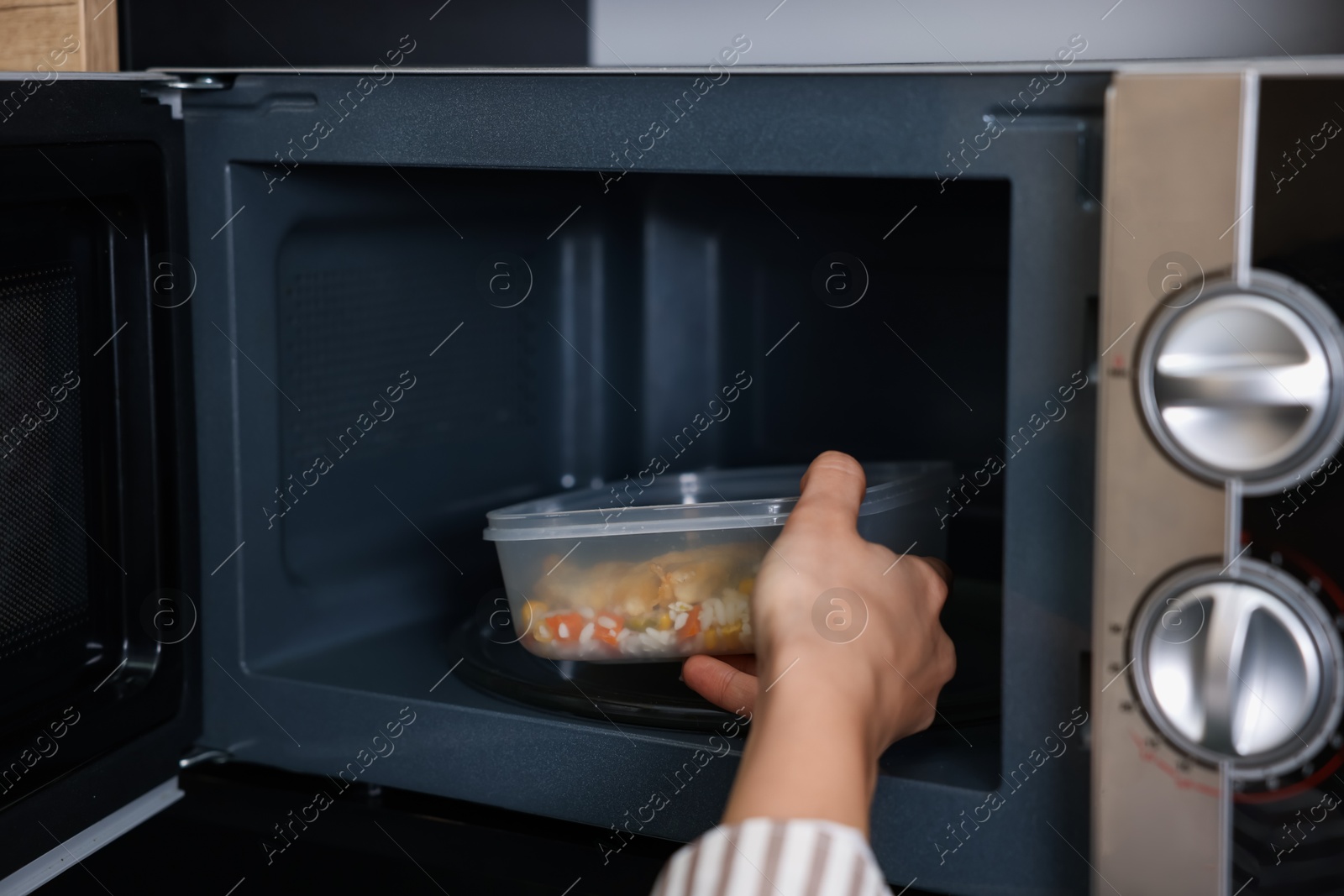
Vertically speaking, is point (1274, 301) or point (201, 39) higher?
point (201, 39)

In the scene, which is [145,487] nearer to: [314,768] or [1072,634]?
[314,768]

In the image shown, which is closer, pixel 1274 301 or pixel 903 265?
pixel 1274 301

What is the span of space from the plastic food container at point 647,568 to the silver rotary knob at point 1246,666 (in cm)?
26

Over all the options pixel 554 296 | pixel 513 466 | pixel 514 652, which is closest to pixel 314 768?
pixel 514 652

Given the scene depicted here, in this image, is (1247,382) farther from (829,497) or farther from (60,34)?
(60,34)

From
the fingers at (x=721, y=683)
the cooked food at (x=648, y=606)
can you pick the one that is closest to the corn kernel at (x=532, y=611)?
the cooked food at (x=648, y=606)

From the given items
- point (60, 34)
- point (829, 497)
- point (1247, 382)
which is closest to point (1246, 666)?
point (1247, 382)

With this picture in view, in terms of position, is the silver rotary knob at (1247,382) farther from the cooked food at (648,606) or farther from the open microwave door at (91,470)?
the open microwave door at (91,470)

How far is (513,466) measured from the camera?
1.17m

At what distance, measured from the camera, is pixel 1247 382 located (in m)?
0.56

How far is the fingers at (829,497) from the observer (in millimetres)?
695

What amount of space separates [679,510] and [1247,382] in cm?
36

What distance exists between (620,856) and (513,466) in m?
0.48

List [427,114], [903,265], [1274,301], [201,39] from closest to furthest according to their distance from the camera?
[1274,301], [427,114], [201,39], [903,265]
